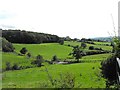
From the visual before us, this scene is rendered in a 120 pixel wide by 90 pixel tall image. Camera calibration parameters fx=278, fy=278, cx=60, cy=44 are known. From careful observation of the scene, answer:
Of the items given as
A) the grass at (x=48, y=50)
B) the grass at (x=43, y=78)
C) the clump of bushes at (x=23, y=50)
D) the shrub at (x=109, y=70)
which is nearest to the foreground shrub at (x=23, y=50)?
the clump of bushes at (x=23, y=50)

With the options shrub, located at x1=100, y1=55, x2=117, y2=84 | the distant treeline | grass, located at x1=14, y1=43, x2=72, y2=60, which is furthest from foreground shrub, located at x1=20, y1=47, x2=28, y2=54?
shrub, located at x1=100, y1=55, x2=117, y2=84

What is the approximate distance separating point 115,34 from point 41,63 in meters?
55.1

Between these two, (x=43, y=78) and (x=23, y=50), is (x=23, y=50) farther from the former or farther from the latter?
(x=43, y=78)

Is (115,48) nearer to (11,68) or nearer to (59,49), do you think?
(11,68)

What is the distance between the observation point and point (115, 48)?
3.73 metres

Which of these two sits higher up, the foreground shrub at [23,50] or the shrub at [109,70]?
the shrub at [109,70]

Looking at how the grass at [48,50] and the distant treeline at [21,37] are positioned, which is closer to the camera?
the grass at [48,50]

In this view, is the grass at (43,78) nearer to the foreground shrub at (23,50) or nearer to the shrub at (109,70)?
the shrub at (109,70)

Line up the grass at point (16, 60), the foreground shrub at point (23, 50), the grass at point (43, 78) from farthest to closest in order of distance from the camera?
the foreground shrub at point (23, 50)
the grass at point (16, 60)
the grass at point (43, 78)

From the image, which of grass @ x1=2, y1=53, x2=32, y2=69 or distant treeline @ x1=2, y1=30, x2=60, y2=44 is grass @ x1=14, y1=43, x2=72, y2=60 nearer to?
distant treeline @ x1=2, y1=30, x2=60, y2=44

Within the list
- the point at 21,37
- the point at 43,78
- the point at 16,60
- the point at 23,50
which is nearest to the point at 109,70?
the point at 43,78

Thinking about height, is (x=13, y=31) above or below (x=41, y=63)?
above

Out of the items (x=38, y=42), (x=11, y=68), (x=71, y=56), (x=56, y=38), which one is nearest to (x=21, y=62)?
(x=11, y=68)

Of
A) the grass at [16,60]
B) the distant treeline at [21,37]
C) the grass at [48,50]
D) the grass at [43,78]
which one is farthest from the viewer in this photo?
the distant treeline at [21,37]
